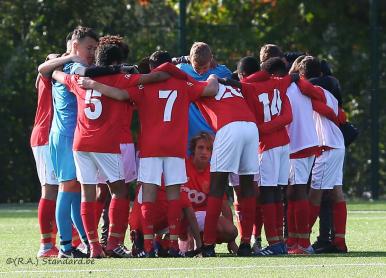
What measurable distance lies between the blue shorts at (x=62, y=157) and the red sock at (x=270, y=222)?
66.1 inches

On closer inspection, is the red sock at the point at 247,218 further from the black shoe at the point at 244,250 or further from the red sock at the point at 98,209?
the red sock at the point at 98,209

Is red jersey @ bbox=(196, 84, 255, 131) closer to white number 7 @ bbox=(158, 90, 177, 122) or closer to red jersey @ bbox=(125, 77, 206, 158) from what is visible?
red jersey @ bbox=(125, 77, 206, 158)

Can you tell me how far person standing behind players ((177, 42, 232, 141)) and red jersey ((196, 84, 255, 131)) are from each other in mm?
504

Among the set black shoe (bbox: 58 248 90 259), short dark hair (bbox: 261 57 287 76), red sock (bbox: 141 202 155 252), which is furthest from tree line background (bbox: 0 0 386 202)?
black shoe (bbox: 58 248 90 259)

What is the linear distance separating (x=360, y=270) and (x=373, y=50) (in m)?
12.2

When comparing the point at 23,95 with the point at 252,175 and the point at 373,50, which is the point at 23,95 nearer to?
the point at 373,50

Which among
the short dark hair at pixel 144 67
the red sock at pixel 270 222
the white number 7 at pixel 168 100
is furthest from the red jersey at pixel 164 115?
the short dark hair at pixel 144 67

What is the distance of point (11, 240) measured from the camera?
12898 mm

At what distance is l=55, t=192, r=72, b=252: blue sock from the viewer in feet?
36.1

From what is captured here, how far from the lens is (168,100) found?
36.4ft

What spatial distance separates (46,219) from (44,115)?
0.91 metres

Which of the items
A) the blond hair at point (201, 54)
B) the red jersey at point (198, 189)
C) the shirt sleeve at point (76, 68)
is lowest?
the red jersey at point (198, 189)

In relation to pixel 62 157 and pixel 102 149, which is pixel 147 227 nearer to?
pixel 102 149

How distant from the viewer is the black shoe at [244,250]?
11.2 metres
